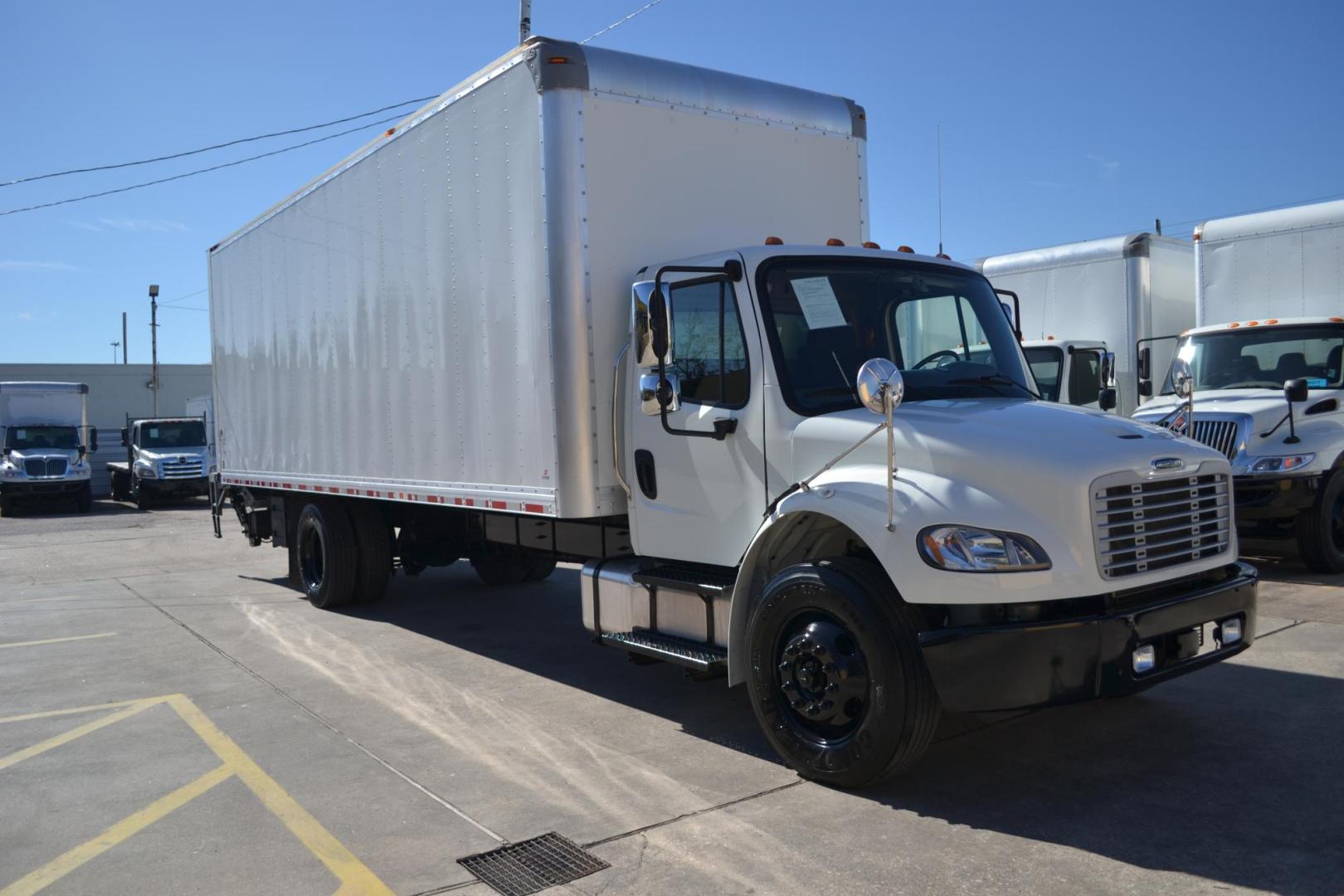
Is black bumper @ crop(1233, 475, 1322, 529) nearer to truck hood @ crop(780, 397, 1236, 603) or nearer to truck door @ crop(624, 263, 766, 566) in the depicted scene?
truck hood @ crop(780, 397, 1236, 603)

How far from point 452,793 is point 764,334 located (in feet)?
8.97

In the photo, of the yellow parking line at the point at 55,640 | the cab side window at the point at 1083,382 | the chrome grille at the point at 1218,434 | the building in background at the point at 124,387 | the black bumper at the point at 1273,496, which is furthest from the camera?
the building in background at the point at 124,387

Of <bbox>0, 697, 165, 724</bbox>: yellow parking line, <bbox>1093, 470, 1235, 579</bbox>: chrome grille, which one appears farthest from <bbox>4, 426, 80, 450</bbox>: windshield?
<bbox>1093, 470, 1235, 579</bbox>: chrome grille

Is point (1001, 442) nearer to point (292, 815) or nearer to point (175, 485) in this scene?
point (292, 815)

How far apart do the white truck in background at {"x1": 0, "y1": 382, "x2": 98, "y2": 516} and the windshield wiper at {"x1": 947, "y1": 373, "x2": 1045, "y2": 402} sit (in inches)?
1083

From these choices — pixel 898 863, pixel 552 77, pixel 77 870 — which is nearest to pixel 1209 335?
pixel 552 77

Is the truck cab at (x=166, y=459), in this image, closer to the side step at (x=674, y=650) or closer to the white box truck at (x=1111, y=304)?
the white box truck at (x=1111, y=304)

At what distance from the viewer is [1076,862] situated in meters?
4.09

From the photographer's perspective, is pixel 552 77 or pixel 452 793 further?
pixel 552 77

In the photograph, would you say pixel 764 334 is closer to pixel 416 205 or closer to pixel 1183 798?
pixel 1183 798

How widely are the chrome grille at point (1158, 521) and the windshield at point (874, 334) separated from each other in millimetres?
1101

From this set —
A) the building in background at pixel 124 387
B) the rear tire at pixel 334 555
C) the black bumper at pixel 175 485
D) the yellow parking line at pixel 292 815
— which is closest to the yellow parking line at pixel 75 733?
the yellow parking line at pixel 292 815

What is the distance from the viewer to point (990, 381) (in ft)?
19.1

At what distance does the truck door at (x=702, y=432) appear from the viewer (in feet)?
18.5
